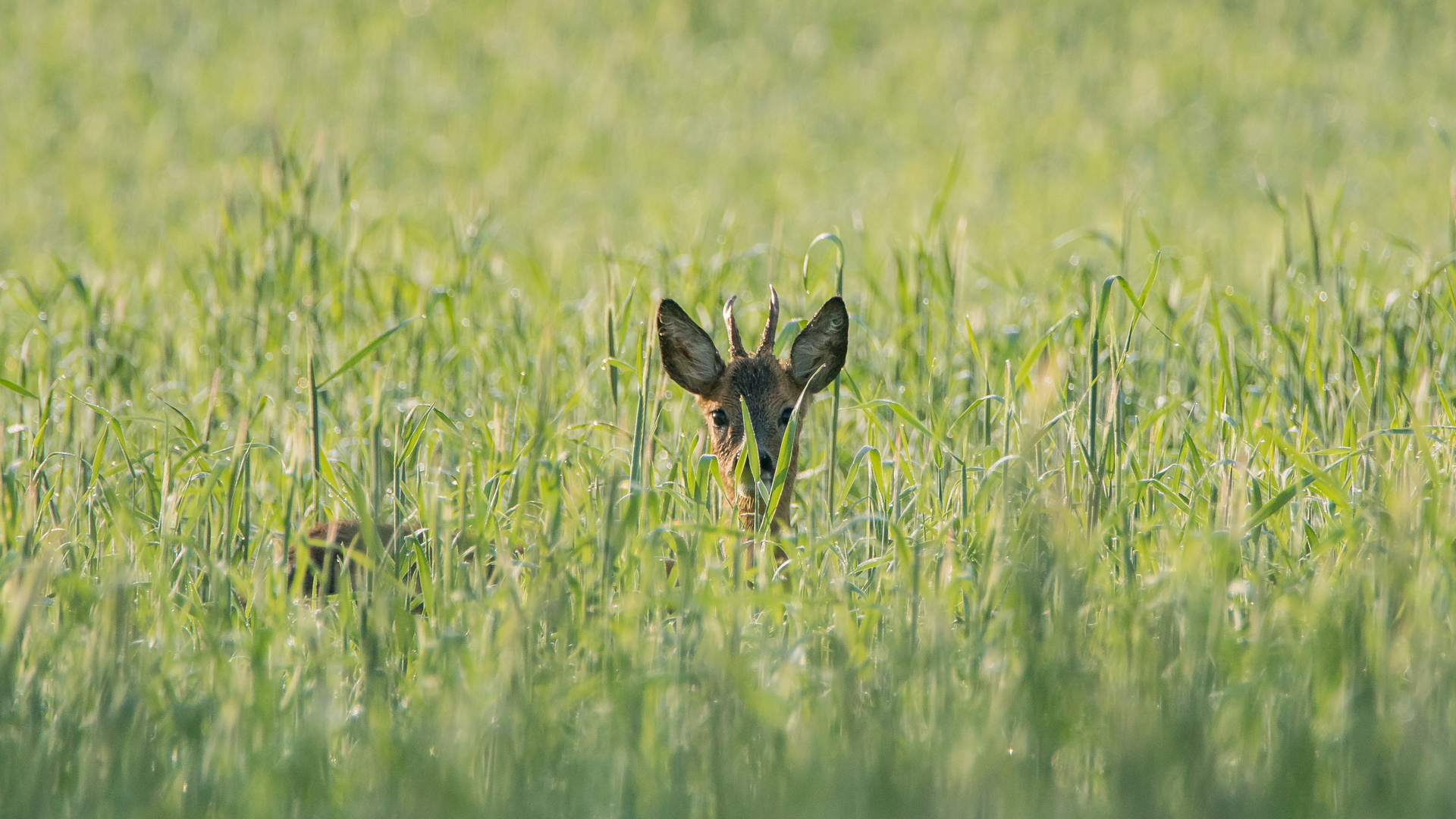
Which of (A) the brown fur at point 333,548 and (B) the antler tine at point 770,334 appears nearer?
(A) the brown fur at point 333,548

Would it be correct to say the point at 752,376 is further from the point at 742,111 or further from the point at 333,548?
the point at 742,111

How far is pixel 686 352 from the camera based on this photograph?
444 centimetres

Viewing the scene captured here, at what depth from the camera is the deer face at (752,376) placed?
435 cm

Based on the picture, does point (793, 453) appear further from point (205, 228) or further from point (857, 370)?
point (205, 228)

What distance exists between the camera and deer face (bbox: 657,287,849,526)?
435cm

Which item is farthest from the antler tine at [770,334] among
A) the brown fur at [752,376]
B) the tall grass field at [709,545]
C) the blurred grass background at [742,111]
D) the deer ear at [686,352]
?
the blurred grass background at [742,111]

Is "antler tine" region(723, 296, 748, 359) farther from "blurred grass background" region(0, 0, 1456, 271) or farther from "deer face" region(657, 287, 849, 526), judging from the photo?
"blurred grass background" region(0, 0, 1456, 271)

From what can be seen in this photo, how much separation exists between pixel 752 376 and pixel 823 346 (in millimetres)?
261

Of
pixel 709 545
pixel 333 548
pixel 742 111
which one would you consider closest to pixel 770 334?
pixel 709 545

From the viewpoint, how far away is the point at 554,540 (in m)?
3.09

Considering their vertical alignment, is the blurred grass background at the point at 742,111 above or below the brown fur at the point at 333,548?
above

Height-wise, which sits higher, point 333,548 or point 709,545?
point 333,548

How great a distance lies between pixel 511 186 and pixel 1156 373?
9.50m

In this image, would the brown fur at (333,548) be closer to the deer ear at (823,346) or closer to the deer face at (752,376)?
the deer face at (752,376)
